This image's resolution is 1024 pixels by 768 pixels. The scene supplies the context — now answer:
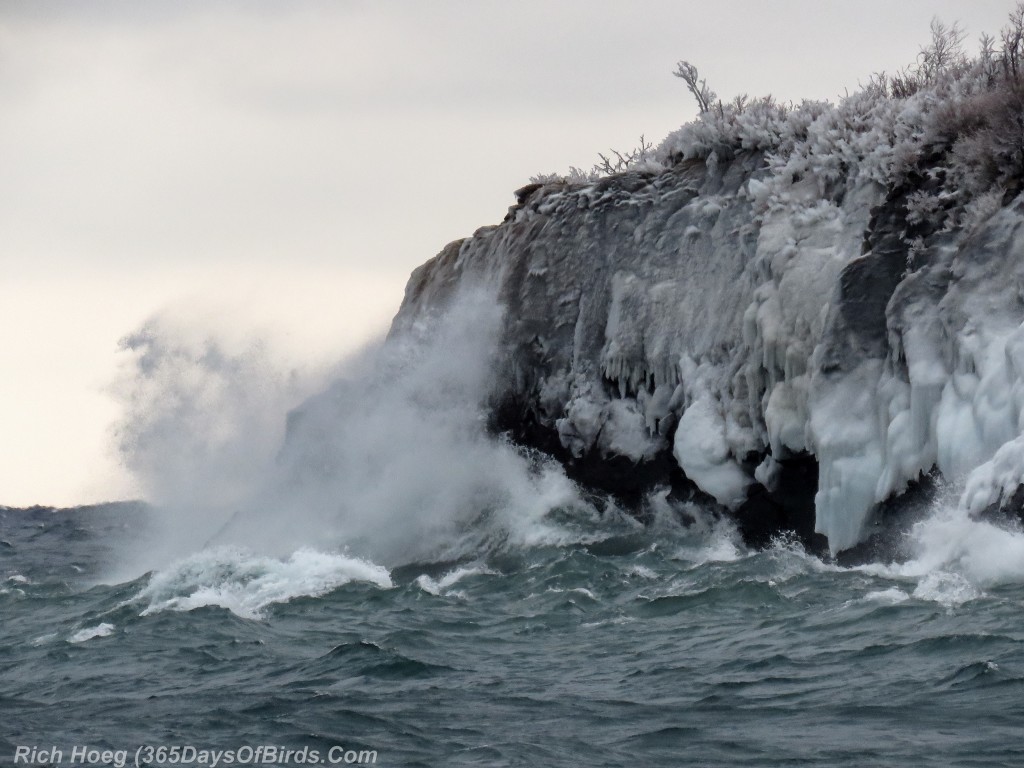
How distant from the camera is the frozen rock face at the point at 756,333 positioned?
15.5 metres

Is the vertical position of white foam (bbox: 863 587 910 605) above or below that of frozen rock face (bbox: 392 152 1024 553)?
below

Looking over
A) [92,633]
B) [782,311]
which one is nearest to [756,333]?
[782,311]

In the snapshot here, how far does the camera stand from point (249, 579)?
1938 cm

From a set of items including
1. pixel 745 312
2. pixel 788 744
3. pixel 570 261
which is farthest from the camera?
pixel 570 261

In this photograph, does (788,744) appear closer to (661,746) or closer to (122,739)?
(661,746)

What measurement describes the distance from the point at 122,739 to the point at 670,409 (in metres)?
11.8

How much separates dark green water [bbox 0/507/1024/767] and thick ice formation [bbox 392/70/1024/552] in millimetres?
1433

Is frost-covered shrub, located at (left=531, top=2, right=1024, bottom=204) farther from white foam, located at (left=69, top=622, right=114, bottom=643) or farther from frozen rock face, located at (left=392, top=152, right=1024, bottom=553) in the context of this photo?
white foam, located at (left=69, top=622, right=114, bottom=643)

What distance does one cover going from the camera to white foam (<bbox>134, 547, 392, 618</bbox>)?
58.4 feet

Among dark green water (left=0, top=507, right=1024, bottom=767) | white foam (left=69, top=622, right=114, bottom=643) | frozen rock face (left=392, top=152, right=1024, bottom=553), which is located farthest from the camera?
white foam (left=69, top=622, right=114, bottom=643)

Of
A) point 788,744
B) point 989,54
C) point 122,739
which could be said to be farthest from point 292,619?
point 989,54

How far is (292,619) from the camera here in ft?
53.5

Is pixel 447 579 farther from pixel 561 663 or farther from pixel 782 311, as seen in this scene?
pixel 561 663

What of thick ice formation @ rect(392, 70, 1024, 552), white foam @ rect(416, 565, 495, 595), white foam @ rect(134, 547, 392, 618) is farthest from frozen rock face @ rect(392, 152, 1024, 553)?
white foam @ rect(134, 547, 392, 618)
